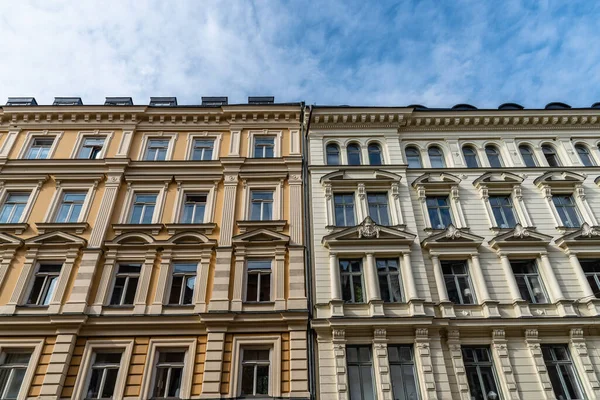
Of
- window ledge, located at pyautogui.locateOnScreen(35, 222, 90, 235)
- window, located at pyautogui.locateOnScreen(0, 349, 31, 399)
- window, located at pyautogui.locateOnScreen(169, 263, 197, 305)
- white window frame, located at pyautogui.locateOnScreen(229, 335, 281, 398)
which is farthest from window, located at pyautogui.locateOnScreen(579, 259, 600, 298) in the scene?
window, located at pyautogui.locateOnScreen(0, 349, 31, 399)

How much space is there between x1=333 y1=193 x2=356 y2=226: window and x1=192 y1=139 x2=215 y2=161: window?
691 centimetres

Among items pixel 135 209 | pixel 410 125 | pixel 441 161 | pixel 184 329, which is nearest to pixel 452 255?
pixel 441 161

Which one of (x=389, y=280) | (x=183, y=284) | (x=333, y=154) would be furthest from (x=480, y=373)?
(x=333, y=154)

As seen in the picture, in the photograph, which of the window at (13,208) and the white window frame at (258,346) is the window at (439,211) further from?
the window at (13,208)

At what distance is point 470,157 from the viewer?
20.3 meters

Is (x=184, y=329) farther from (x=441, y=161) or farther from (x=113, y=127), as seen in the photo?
(x=441, y=161)

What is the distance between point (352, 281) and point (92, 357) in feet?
32.1

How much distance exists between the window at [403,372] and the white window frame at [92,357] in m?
9.07

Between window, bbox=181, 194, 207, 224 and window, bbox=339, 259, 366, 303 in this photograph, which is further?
window, bbox=181, 194, 207, 224

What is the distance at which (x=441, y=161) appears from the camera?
66.1ft

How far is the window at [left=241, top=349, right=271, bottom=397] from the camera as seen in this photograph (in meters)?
13.4

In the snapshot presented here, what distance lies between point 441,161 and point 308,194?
7.20 meters

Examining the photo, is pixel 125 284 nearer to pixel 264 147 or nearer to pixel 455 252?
pixel 264 147

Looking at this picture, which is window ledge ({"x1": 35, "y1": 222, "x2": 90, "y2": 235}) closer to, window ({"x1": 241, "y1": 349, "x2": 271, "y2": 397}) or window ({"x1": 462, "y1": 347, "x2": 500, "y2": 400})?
window ({"x1": 241, "y1": 349, "x2": 271, "y2": 397})
